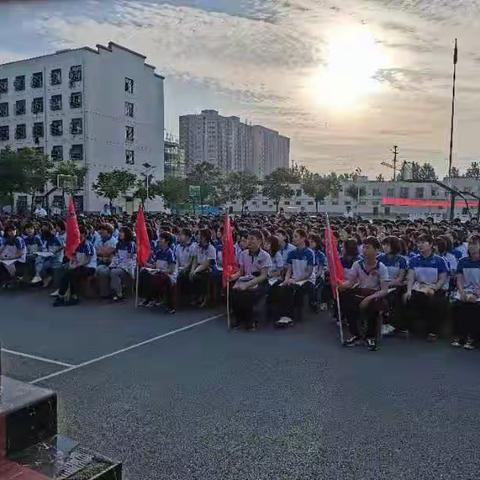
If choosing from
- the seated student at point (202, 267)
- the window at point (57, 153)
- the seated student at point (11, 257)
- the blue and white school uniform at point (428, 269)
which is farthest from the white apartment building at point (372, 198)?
the blue and white school uniform at point (428, 269)

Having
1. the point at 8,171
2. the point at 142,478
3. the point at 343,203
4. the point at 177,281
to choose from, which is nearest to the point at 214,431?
the point at 142,478

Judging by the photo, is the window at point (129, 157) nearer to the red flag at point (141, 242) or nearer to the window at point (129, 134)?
the window at point (129, 134)

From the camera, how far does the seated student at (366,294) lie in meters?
6.61

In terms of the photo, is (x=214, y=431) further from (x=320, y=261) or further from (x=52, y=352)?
(x=320, y=261)

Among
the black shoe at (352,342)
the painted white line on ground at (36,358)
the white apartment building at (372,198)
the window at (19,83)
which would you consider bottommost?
the painted white line on ground at (36,358)

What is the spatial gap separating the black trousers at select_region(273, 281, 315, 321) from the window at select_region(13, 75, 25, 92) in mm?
50923

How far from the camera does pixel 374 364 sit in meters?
5.85

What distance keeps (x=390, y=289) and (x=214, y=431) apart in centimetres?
405

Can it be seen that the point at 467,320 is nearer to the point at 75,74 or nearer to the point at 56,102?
the point at 75,74

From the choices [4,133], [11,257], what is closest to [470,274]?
[11,257]

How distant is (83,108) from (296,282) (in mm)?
44779

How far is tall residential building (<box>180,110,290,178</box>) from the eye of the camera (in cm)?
9781

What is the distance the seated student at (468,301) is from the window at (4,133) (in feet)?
179

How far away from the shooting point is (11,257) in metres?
11.1
